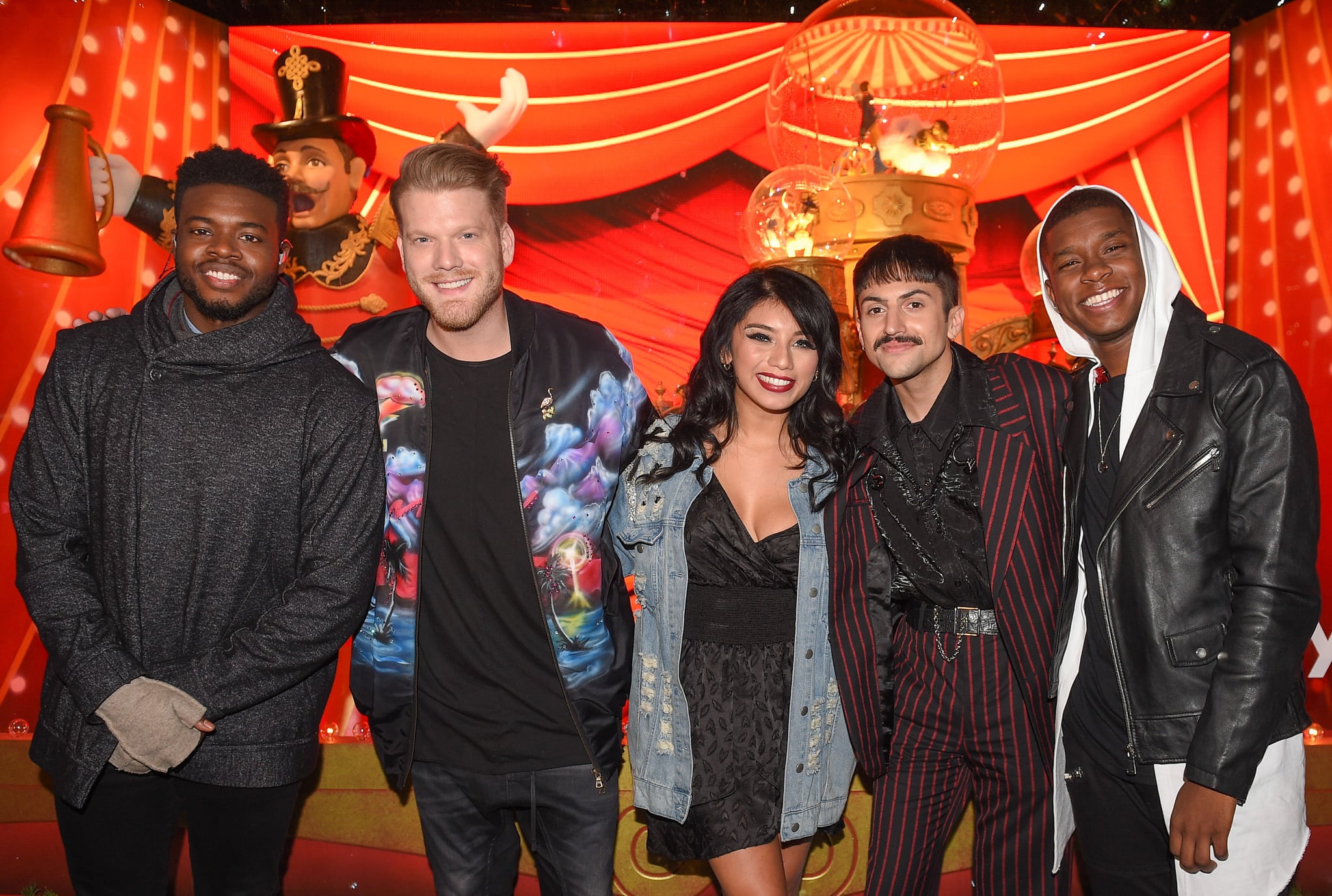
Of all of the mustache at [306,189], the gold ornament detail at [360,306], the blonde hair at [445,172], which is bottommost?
the blonde hair at [445,172]

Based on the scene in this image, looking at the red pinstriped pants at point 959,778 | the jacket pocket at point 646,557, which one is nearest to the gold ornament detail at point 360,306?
the jacket pocket at point 646,557

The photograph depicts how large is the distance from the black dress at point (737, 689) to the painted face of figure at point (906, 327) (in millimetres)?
566

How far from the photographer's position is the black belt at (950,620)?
233 cm

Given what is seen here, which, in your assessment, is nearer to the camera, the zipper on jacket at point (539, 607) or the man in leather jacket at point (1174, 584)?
the man in leather jacket at point (1174, 584)

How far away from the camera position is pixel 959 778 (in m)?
2.43

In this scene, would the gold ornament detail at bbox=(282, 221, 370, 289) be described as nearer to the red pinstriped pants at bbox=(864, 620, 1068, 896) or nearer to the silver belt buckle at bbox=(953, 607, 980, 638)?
the red pinstriped pants at bbox=(864, 620, 1068, 896)

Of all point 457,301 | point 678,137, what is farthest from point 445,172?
point 678,137

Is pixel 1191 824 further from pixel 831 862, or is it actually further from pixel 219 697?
pixel 219 697

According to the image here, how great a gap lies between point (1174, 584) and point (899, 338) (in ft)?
2.96

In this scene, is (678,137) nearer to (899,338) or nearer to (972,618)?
(899,338)

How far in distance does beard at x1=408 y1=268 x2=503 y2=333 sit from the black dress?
0.85 meters

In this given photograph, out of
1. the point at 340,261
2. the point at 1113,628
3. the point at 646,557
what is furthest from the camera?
the point at 340,261

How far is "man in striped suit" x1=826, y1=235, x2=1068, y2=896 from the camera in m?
2.29

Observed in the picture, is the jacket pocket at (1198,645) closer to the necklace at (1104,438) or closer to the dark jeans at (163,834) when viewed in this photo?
the necklace at (1104,438)
